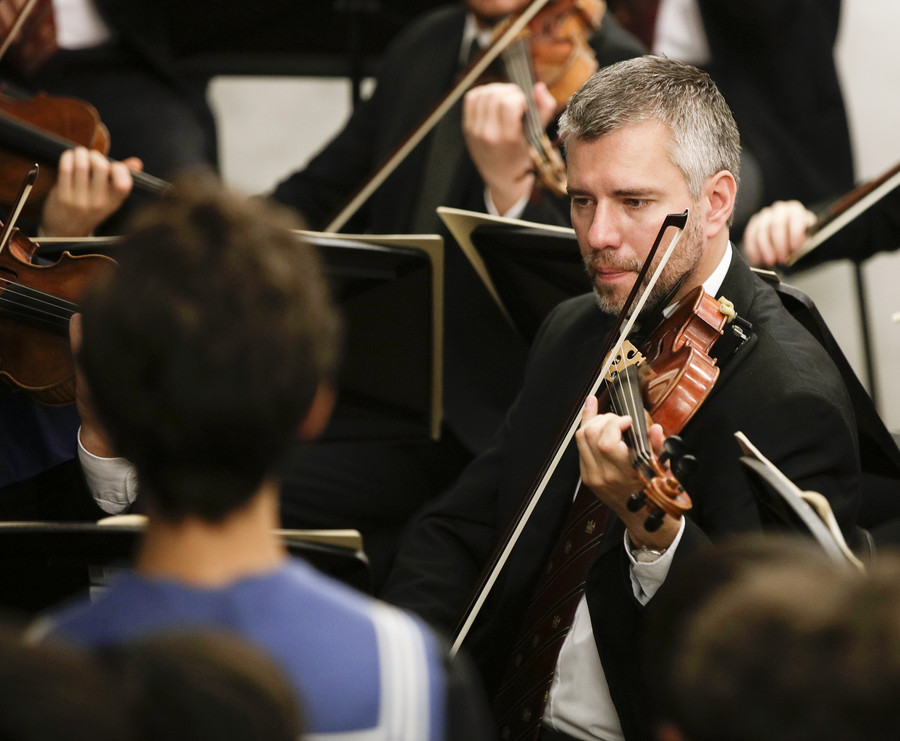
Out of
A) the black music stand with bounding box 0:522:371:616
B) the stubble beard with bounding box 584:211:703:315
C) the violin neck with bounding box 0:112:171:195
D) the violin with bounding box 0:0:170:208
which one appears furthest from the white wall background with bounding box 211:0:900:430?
the black music stand with bounding box 0:522:371:616

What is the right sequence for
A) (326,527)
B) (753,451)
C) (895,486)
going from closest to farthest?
(753,451)
(895,486)
(326,527)

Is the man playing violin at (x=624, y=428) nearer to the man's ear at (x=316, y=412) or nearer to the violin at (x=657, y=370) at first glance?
the violin at (x=657, y=370)

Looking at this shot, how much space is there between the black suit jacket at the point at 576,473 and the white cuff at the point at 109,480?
0.33 meters

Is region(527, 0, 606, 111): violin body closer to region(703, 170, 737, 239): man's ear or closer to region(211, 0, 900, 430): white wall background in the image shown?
region(703, 170, 737, 239): man's ear

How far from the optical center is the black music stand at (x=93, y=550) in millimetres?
1014

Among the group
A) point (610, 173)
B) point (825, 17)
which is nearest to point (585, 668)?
point (610, 173)

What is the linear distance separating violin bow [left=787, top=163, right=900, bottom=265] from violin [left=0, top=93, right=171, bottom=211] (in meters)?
1.00

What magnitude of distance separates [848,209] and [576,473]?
2.48 ft

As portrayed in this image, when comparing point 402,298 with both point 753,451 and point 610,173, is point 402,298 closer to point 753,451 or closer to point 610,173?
point 610,173

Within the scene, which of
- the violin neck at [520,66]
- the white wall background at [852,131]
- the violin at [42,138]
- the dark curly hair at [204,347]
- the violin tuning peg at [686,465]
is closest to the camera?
the dark curly hair at [204,347]

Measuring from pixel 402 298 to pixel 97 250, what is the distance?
40 cm

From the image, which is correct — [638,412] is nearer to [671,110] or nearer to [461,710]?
[671,110]

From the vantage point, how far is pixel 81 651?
580 millimetres

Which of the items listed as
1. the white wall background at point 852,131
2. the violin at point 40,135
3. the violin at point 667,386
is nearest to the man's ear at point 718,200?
the violin at point 667,386
